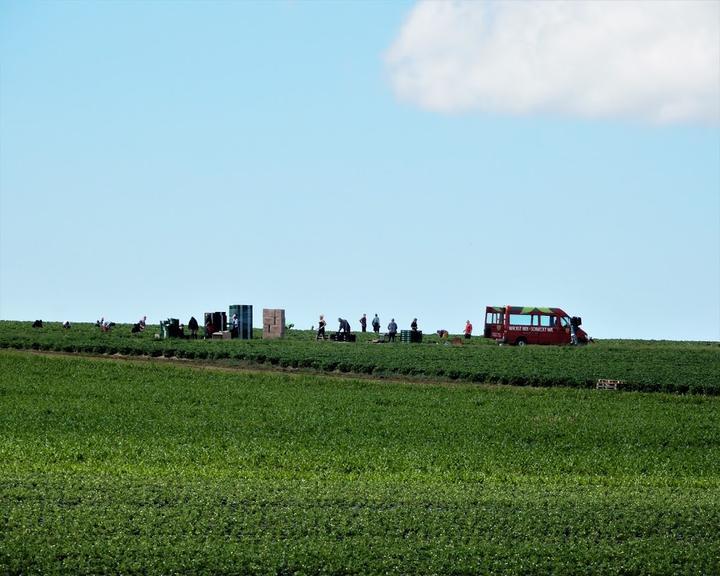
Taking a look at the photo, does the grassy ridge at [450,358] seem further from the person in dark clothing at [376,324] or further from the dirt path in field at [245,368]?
the person in dark clothing at [376,324]

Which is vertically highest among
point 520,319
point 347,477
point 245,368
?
point 520,319

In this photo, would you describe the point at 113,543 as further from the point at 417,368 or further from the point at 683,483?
the point at 417,368

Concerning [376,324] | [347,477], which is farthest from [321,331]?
[347,477]

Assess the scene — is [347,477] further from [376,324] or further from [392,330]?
[376,324]

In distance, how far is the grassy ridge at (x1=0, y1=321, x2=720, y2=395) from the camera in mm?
56625

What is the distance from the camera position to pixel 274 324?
8275 centimetres

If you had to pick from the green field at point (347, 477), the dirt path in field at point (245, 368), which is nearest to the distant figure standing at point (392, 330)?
the dirt path in field at point (245, 368)

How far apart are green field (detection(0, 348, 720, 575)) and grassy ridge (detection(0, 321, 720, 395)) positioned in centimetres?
211

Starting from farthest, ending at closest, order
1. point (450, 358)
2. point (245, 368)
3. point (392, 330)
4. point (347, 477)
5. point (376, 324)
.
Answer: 1. point (376, 324)
2. point (392, 330)
3. point (450, 358)
4. point (245, 368)
5. point (347, 477)

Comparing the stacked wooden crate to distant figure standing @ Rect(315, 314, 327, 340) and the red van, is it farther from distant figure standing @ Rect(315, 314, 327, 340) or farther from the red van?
the red van

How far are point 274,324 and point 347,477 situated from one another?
166 ft

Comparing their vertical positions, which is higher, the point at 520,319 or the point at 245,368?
the point at 520,319

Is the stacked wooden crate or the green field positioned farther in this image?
the stacked wooden crate

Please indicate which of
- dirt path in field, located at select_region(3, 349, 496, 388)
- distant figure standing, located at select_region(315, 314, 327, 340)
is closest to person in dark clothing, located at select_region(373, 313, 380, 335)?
distant figure standing, located at select_region(315, 314, 327, 340)
